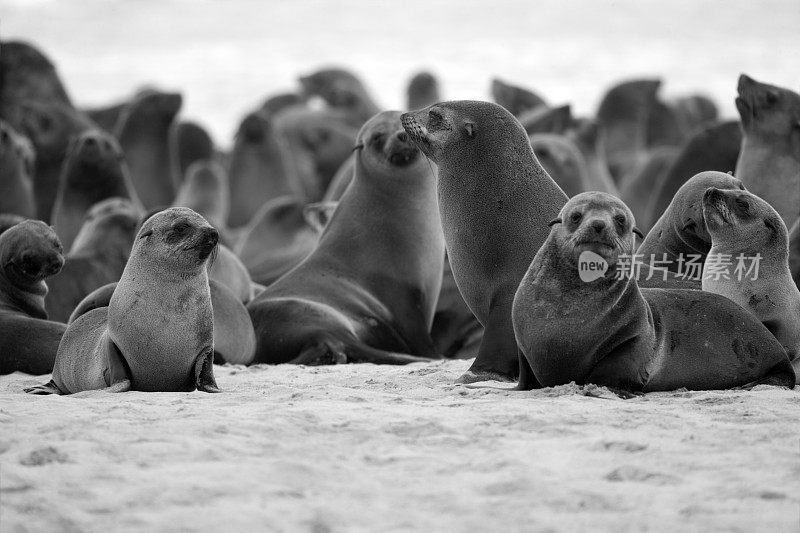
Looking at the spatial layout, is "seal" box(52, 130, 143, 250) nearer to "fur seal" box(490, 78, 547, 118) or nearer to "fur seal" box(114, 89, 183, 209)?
"fur seal" box(114, 89, 183, 209)

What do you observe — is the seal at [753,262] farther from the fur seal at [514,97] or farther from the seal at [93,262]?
the fur seal at [514,97]

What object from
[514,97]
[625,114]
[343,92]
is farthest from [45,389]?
[625,114]

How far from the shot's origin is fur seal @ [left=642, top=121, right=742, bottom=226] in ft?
41.6

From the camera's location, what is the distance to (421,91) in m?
22.6

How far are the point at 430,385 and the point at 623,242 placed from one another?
1126mm

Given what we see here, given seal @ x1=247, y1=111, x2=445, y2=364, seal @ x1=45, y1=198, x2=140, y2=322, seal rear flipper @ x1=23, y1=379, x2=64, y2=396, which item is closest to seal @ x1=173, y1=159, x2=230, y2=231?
seal @ x1=45, y1=198, x2=140, y2=322

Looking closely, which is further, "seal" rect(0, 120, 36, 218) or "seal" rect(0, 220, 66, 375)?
"seal" rect(0, 120, 36, 218)

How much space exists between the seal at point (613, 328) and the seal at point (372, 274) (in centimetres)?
237

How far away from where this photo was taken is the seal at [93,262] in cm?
938

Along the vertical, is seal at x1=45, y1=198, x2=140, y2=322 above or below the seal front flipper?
below

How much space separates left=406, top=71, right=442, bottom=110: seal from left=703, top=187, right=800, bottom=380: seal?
51.0 feet

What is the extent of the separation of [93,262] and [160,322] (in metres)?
3.57

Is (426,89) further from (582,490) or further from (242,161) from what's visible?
(582,490)

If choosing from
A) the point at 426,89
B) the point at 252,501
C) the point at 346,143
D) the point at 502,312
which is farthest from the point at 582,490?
the point at 426,89
